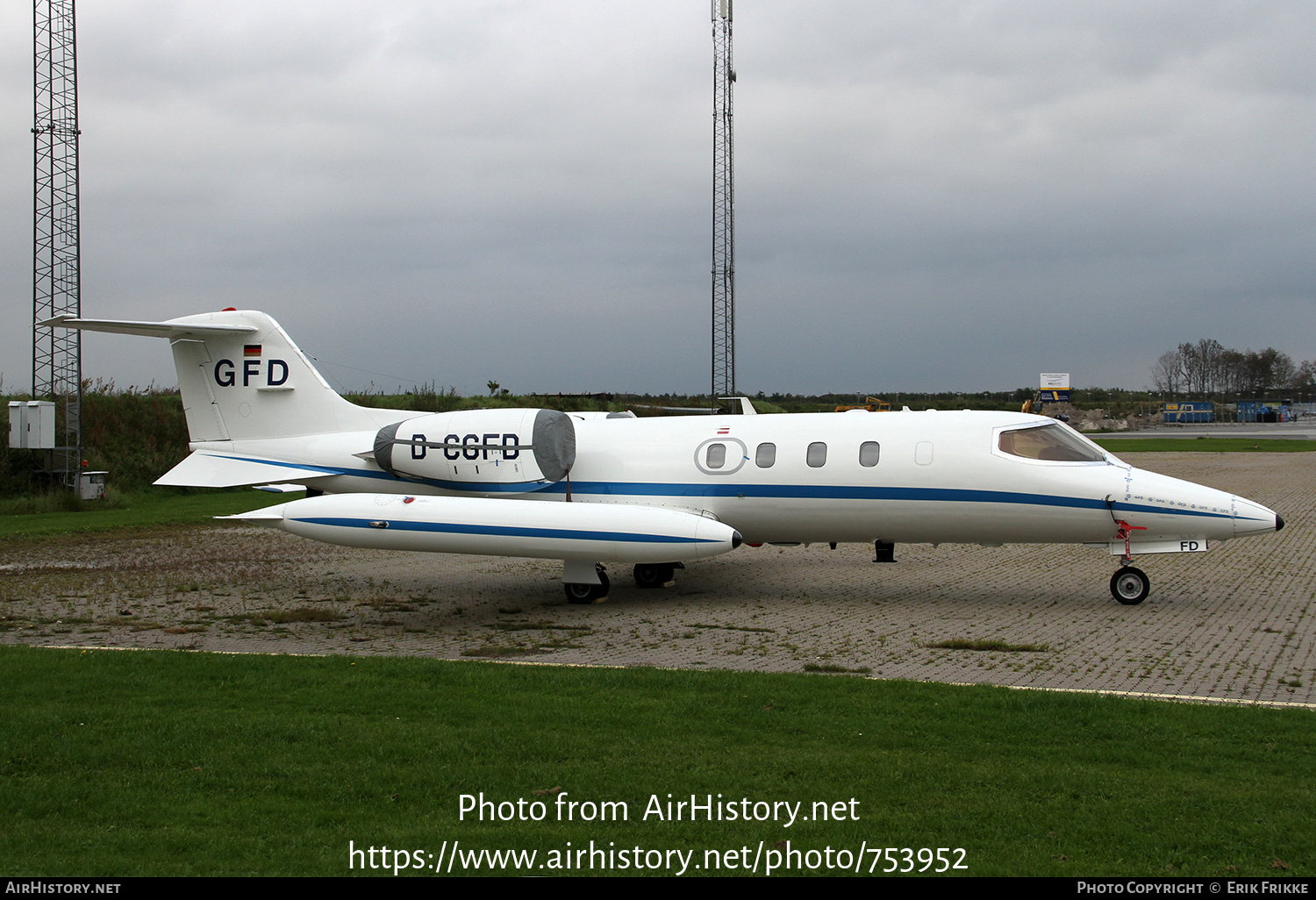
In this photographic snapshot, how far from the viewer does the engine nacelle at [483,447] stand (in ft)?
47.2

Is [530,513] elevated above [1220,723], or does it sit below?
above

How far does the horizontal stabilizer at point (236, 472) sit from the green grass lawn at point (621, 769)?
685cm

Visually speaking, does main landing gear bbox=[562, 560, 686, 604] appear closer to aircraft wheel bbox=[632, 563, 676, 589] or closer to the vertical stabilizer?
aircraft wheel bbox=[632, 563, 676, 589]

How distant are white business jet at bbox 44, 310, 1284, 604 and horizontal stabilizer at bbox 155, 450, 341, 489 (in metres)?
0.03

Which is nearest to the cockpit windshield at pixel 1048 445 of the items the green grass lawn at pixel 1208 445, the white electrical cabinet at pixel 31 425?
the white electrical cabinet at pixel 31 425

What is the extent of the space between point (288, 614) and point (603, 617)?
13.3 feet

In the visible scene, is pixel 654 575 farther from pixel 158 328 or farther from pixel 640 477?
pixel 158 328

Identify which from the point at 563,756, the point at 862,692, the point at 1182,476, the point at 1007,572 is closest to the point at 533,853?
the point at 563,756

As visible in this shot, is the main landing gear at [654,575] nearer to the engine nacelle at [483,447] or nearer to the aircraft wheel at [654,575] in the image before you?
the aircraft wheel at [654,575]

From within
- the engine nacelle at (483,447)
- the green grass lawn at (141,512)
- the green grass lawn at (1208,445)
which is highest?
the engine nacelle at (483,447)

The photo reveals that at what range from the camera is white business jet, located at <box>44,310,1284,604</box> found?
41.5 feet

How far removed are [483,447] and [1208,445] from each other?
50.4m
